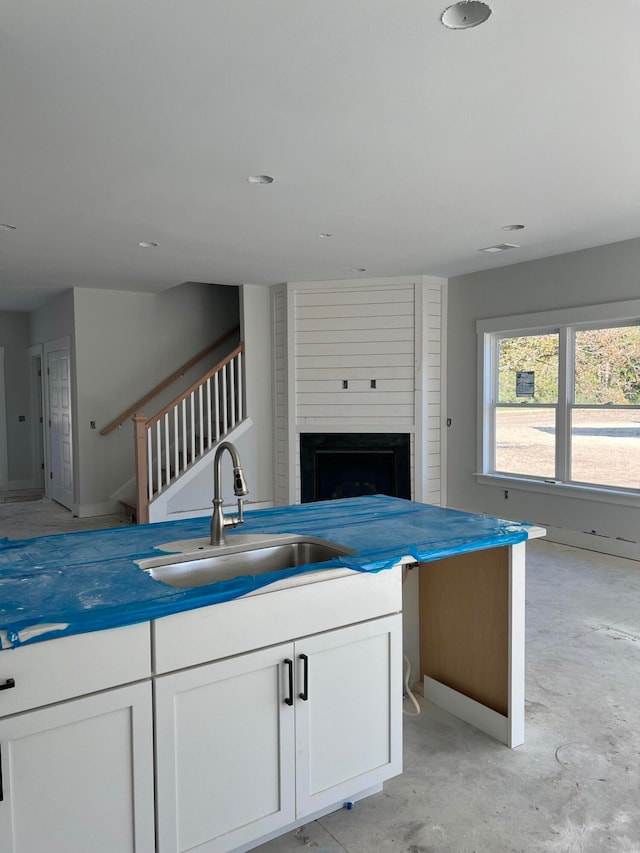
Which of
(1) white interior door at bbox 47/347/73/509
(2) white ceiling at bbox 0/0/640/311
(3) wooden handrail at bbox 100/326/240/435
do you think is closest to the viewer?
(2) white ceiling at bbox 0/0/640/311

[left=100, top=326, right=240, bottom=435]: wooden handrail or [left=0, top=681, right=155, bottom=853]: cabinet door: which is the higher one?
[left=100, top=326, right=240, bottom=435]: wooden handrail

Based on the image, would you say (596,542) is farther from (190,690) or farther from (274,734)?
(190,690)

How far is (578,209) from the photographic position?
13.6 ft

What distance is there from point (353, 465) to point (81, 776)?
18.0 feet

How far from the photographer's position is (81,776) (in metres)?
1.47

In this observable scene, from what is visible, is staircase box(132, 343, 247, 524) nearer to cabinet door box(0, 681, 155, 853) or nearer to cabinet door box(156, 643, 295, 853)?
cabinet door box(156, 643, 295, 853)

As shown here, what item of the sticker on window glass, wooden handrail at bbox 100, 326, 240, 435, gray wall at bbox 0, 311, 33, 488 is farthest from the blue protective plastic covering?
gray wall at bbox 0, 311, 33, 488

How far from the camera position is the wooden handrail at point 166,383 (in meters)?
7.34

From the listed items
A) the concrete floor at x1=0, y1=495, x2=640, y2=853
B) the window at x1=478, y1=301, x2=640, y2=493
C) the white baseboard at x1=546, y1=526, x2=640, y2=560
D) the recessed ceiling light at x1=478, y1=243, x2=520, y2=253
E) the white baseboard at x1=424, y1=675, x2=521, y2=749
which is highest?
the recessed ceiling light at x1=478, y1=243, x2=520, y2=253

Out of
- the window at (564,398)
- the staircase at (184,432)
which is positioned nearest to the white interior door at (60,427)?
the staircase at (184,432)

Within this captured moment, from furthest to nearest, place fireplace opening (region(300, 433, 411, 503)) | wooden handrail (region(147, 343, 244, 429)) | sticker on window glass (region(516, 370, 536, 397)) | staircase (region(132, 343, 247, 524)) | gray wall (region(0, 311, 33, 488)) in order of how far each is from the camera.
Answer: gray wall (region(0, 311, 33, 488)) → fireplace opening (region(300, 433, 411, 503)) → wooden handrail (region(147, 343, 244, 429)) → staircase (region(132, 343, 247, 524)) → sticker on window glass (region(516, 370, 536, 397))

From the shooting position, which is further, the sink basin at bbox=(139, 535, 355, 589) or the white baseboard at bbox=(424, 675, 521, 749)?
the white baseboard at bbox=(424, 675, 521, 749)

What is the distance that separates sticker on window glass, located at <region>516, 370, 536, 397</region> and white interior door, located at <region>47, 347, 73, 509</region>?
512 centimetres

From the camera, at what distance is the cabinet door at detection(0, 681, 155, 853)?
138 cm
